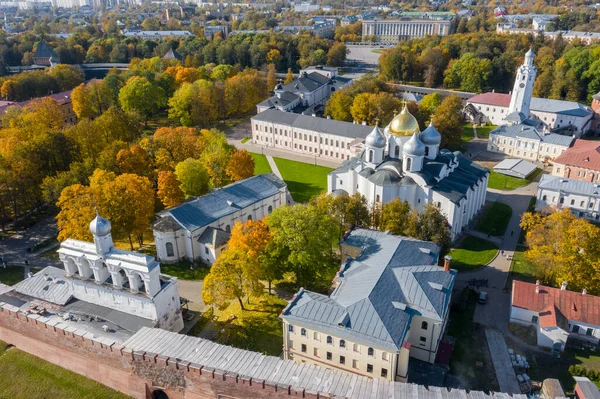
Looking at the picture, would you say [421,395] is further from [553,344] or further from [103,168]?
[103,168]

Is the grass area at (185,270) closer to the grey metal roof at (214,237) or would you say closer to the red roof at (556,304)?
the grey metal roof at (214,237)

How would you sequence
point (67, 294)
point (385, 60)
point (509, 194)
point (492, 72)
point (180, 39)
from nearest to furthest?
point (67, 294) → point (509, 194) → point (492, 72) → point (385, 60) → point (180, 39)

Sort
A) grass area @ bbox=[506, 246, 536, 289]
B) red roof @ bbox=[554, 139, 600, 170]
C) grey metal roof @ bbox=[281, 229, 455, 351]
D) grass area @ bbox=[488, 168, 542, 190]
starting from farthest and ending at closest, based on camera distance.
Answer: grass area @ bbox=[488, 168, 542, 190] < red roof @ bbox=[554, 139, 600, 170] < grass area @ bbox=[506, 246, 536, 289] < grey metal roof @ bbox=[281, 229, 455, 351]

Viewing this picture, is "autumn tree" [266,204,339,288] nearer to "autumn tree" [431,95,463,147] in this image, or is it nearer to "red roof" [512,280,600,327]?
"red roof" [512,280,600,327]

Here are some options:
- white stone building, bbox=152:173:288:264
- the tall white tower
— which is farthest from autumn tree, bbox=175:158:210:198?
the tall white tower

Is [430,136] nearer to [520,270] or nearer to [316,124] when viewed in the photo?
[520,270]

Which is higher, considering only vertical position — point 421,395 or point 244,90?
point 244,90

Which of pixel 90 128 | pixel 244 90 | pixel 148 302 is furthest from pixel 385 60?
pixel 148 302
